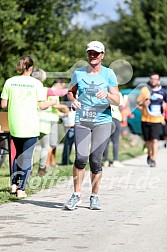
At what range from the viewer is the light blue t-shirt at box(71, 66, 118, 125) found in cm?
913

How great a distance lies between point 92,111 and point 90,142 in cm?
40

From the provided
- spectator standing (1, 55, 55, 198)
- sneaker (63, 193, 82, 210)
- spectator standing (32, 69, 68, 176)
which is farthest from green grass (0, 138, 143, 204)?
sneaker (63, 193, 82, 210)

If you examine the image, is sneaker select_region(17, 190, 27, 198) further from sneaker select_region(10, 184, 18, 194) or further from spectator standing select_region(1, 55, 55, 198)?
sneaker select_region(10, 184, 18, 194)

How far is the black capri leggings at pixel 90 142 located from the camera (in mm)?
9227

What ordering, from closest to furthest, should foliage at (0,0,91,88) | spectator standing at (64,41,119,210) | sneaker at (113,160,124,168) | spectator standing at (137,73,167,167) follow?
spectator standing at (64,41,119,210) < sneaker at (113,160,124,168) < spectator standing at (137,73,167,167) < foliage at (0,0,91,88)

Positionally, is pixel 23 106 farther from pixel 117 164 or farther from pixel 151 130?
pixel 151 130

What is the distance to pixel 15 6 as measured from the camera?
18.5 m

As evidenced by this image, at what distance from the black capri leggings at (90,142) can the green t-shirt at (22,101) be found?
1.12m

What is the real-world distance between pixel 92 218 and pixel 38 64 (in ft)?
39.4

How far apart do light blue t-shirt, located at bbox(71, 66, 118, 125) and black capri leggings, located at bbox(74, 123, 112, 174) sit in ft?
0.32

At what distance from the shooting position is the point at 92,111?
361 inches

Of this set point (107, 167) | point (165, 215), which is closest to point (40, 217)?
point (165, 215)

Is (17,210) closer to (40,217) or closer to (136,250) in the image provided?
(40,217)

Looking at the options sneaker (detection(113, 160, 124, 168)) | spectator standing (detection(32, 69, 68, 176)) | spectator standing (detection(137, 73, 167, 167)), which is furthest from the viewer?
spectator standing (detection(137, 73, 167, 167))
